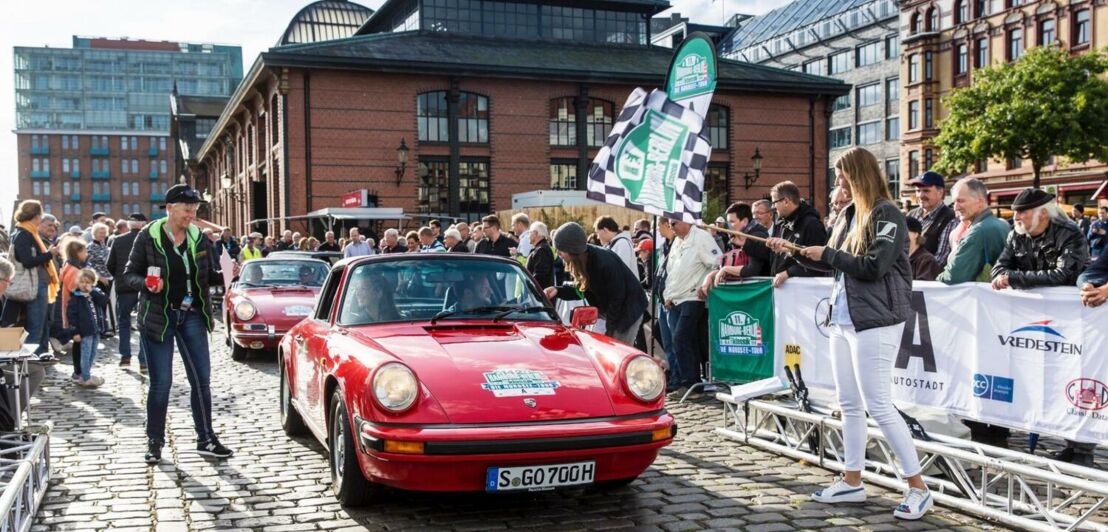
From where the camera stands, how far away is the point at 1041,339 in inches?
237

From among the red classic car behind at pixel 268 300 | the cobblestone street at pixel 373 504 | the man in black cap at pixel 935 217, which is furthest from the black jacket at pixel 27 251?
the man in black cap at pixel 935 217

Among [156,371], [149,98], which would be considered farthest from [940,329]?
[149,98]

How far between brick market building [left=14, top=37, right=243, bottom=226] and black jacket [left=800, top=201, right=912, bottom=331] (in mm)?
Answer: 140070

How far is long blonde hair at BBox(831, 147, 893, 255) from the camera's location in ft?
16.8

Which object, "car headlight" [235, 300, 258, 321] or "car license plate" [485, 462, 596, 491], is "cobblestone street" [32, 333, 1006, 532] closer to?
"car license plate" [485, 462, 596, 491]

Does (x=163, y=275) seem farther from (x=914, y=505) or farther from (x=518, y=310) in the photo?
(x=914, y=505)

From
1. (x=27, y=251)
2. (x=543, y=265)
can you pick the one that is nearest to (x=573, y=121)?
(x=543, y=265)

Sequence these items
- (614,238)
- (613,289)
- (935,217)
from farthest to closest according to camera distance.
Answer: (614,238) < (935,217) < (613,289)

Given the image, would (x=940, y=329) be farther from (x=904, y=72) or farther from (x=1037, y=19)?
(x=904, y=72)

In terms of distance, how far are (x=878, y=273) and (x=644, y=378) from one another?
1358 millimetres

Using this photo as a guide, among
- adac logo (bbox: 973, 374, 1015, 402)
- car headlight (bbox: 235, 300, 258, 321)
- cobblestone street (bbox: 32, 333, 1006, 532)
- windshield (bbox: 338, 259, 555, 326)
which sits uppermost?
windshield (bbox: 338, 259, 555, 326)

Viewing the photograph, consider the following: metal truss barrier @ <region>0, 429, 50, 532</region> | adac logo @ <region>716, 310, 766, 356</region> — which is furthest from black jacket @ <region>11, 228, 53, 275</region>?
adac logo @ <region>716, 310, 766, 356</region>

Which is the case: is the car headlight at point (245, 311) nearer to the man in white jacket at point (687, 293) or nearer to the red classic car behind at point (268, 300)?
the red classic car behind at point (268, 300)

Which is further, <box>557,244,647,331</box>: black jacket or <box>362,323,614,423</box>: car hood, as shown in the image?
<box>557,244,647,331</box>: black jacket
